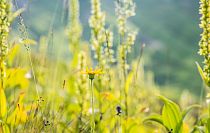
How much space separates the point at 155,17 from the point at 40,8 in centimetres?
4843

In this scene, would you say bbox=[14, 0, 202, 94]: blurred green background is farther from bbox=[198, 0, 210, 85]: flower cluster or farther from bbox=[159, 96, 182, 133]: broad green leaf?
bbox=[198, 0, 210, 85]: flower cluster

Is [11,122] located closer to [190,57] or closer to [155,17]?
[190,57]

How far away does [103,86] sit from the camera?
496cm

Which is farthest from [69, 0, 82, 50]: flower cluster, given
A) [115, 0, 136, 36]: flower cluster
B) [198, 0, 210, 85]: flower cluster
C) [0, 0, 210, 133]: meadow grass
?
[198, 0, 210, 85]: flower cluster

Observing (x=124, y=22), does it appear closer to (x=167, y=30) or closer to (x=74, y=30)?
(x=74, y=30)

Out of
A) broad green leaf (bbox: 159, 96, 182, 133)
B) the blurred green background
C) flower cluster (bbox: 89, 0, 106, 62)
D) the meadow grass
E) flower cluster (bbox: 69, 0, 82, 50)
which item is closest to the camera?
the meadow grass

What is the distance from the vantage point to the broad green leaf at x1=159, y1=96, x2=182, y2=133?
3639 millimetres

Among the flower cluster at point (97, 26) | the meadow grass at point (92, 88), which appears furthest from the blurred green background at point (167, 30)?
the flower cluster at point (97, 26)

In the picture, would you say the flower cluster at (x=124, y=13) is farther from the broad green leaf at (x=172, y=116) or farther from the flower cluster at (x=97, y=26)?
the broad green leaf at (x=172, y=116)

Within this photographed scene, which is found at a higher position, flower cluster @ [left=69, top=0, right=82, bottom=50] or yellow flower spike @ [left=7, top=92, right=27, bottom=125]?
flower cluster @ [left=69, top=0, right=82, bottom=50]

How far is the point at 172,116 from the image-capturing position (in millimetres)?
3689

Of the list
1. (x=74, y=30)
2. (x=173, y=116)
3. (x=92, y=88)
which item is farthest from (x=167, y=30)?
(x=92, y=88)

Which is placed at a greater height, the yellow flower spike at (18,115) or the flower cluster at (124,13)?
the flower cluster at (124,13)

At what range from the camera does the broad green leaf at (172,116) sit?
364 cm
